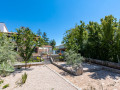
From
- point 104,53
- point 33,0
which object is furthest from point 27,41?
point 104,53

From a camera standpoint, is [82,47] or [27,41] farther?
[82,47]

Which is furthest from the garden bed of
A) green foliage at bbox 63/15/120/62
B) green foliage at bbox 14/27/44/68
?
green foliage at bbox 14/27/44/68

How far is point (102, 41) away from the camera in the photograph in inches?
374

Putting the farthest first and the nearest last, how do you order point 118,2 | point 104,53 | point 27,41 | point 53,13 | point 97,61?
1. point 53,13
2. point 97,61
3. point 104,53
4. point 27,41
5. point 118,2

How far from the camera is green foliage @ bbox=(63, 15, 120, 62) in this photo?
7.66m

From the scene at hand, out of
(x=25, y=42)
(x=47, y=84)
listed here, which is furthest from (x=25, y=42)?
(x=47, y=84)

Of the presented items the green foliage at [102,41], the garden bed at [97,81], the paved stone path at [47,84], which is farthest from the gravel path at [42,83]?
the green foliage at [102,41]

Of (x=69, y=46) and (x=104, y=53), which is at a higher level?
(x=69, y=46)

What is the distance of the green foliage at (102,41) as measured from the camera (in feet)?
25.1

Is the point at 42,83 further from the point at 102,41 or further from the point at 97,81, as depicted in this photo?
the point at 102,41

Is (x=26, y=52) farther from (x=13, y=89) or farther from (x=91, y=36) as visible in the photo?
(x=91, y=36)

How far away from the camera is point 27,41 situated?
8.75 m

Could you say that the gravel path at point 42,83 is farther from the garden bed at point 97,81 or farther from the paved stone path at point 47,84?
the garden bed at point 97,81

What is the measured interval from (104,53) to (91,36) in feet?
10.3
